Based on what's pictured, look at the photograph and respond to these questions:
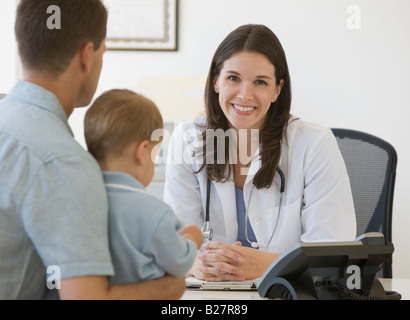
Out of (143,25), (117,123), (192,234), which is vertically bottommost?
(192,234)

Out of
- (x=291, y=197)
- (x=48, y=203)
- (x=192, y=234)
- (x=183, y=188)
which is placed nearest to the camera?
(x=48, y=203)

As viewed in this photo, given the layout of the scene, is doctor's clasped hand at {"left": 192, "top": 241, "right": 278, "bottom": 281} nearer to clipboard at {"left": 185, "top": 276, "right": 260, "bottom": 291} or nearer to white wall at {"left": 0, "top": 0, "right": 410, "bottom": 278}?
clipboard at {"left": 185, "top": 276, "right": 260, "bottom": 291}

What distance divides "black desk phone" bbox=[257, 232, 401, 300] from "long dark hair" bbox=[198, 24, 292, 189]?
2.37 feet

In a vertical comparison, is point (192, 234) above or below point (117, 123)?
below

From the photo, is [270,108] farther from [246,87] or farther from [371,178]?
[371,178]

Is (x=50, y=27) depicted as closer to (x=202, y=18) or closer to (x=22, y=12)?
(x=22, y=12)

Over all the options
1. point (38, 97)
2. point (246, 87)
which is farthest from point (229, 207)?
point (38, 97)

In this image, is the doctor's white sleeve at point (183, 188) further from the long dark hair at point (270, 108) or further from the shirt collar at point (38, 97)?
the shirt collar at point (38, 97)

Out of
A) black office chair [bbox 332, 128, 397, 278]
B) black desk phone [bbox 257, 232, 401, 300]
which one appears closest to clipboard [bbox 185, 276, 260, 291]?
black desk phone [bbox 257, 232, 401, 300]

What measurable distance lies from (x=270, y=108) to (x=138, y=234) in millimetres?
1177

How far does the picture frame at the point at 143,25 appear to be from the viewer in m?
2.89

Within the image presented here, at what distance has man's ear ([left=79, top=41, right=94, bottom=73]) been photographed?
0.94 metres

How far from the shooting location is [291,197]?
1787 millimetres
